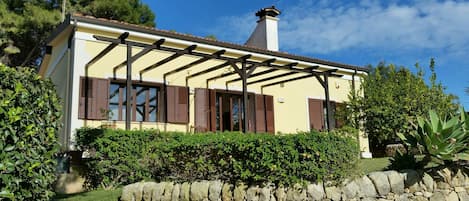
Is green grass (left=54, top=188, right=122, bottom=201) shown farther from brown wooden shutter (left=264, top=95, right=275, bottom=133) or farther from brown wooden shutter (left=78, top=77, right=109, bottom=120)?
brown wooden shutter (left=264, top=95, right=275, bottom=133)

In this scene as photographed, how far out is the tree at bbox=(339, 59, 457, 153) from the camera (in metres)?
11.5

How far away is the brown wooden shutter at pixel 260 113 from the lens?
14794 mm

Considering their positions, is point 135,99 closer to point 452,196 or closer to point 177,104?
point 177,104

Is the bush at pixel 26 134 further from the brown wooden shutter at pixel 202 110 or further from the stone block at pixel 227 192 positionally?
the brown wooden shutter at pixel 202 110

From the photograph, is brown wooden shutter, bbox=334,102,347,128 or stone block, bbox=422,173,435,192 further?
brown wooden shutter, bbox=334,102,347,128

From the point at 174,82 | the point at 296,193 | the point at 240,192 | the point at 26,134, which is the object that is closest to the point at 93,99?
the point at 174,82

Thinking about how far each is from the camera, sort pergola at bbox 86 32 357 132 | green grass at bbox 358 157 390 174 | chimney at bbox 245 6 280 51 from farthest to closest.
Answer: chimney at bbox 245 6 280 51
pergola at bbox 86 32 357 132
green grass at bbox 358 157 390 174

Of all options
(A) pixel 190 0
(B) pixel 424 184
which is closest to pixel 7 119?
(B) pixel 424 184

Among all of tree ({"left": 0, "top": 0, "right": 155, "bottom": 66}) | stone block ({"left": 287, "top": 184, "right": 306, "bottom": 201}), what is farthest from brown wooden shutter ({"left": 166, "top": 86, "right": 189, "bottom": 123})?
tree ({"left": 0, "top": 0, "right": 155, "bottom": 66})

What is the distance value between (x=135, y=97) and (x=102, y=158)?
4.04m

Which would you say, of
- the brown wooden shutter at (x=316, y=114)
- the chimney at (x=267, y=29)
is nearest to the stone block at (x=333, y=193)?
the brown wooden shutter at (x=316, y=114)

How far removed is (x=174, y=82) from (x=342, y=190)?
26.1 ft

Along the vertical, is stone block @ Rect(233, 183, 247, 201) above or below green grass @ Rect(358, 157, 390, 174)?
below

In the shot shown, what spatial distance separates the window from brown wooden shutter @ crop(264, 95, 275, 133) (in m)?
4.36
